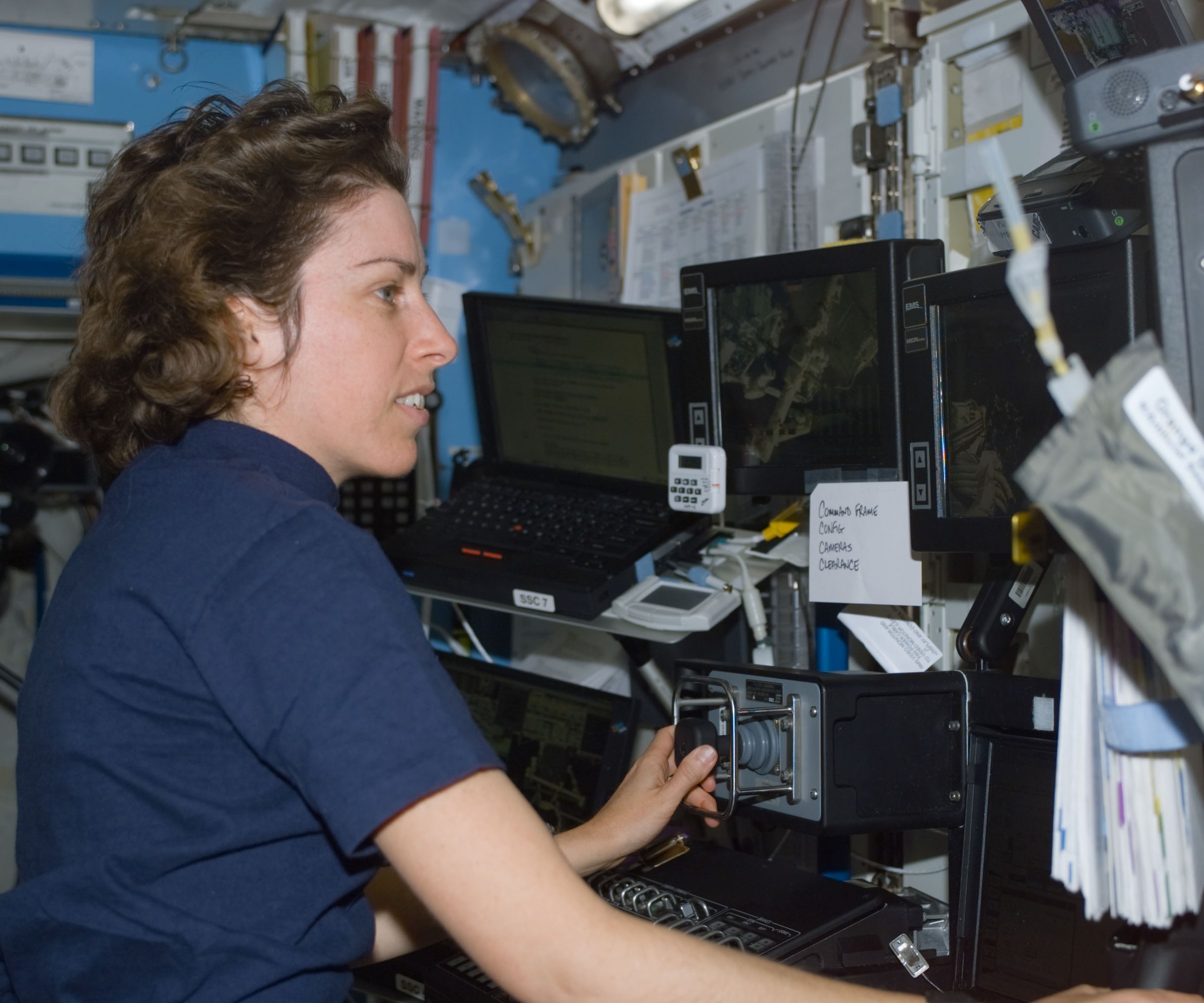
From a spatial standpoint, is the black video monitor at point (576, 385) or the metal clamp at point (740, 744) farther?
the black video monitor at point (576, 385)

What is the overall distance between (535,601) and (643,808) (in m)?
0.37

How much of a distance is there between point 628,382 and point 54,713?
3.12 ft

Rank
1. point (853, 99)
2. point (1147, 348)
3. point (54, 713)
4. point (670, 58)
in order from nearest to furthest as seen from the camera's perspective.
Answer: point (1147, 348) → point (54, 713) → point (853, 99) → point (670, 58)

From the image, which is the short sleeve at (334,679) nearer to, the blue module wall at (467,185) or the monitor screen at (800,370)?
the monitor screen at (800,370)

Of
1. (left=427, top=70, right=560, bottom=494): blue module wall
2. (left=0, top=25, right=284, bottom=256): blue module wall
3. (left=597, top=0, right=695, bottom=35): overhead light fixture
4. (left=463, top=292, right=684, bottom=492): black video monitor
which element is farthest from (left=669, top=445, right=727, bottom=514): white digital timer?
(left=0, top=25, right=284, bottom=256): blue module wall

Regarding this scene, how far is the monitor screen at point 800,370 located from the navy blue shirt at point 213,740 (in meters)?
0.63

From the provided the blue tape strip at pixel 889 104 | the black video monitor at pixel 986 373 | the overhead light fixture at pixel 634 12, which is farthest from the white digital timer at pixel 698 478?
the overhead light fixture at pixel 634 12

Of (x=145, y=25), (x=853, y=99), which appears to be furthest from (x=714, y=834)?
(x=145, y=25)

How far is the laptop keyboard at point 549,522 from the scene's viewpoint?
1.55 m

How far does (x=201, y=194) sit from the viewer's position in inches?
40.4

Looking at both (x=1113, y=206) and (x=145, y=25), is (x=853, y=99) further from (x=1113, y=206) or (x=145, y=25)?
(x=145, y=25)

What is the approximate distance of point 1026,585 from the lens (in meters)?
1.20

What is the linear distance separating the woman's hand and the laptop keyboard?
1.07ft

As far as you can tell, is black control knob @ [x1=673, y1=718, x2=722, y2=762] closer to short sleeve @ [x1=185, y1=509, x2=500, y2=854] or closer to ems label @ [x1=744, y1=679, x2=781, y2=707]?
ems label @ [x1=744, y1=679, x2=781, y2=707]
